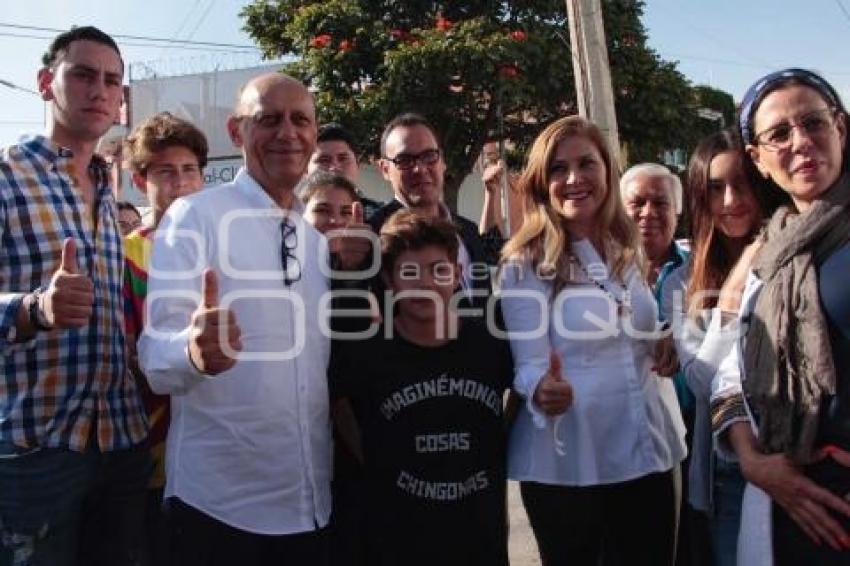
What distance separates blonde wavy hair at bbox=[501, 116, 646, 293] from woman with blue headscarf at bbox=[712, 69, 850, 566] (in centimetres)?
56

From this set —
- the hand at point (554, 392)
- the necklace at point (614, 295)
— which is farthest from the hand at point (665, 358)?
the hand at point (554, 392)

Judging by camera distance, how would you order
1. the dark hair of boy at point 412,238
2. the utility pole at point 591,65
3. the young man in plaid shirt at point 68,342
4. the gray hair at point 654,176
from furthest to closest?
the utility pole at point 591,65 → the gray hair at point 654,176 → the dark hair of boy at point 412,238 → the young man in plaid shirt at point 68,342

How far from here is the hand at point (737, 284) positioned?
2.24m

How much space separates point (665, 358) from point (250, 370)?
1.32 m

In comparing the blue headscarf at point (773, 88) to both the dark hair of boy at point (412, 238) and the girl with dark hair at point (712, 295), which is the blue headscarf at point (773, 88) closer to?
the girl with dark hair at point (712, 295)

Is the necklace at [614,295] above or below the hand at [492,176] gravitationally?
below

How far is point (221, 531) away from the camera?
206 centimetres

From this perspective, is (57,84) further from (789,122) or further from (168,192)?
(789,122)

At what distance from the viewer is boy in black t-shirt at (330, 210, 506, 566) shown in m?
2.31

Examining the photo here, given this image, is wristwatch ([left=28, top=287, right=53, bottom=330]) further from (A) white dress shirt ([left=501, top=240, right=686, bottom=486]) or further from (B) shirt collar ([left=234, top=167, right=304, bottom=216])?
(A) white dress shirt ([left=501, top=240, right=686, bottom=486])

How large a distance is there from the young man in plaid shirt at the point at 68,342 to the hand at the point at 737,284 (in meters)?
1.79

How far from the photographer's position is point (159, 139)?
3229 millimetres

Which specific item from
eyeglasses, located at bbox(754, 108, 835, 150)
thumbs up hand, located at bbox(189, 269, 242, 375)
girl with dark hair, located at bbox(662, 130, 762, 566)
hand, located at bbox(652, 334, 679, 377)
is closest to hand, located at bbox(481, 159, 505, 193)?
girl with dark hair, located at bbox(662, 130, 762, 566)

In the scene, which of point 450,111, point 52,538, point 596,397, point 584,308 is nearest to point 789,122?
point 584,308
